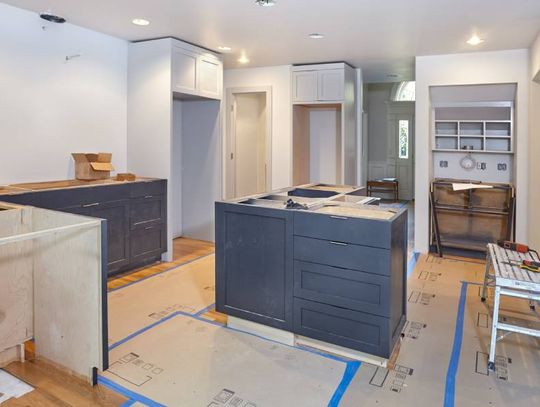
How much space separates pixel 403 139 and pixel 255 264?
8.17 m

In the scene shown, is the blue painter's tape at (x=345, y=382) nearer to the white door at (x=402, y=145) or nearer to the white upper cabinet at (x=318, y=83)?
the white upper cabinet at (x=318, y=83)

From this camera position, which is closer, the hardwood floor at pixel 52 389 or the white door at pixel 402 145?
the hardwood floor at pixel 52 389

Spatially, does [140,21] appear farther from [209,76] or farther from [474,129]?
[474,129]

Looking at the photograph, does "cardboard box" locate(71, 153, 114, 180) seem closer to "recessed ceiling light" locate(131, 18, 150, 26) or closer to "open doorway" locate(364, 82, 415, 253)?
"recessed ceiling light" locate(131, 18, 150, 26)

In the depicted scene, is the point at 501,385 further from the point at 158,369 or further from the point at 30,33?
the point at 30,33

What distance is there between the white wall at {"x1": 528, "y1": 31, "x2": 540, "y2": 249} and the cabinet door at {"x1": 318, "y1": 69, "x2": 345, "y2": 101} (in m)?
2.16

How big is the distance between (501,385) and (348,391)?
0.89 m

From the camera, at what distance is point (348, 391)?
227 centimetres

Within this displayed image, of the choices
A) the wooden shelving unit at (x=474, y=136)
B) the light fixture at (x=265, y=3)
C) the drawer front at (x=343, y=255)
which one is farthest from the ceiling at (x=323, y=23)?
the drawer front at (x=343, y=255)

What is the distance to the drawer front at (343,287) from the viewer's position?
7.94 ft

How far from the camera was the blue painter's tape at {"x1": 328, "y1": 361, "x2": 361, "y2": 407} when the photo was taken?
218 centimetres

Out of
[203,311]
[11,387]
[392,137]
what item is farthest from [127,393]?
[392,137]

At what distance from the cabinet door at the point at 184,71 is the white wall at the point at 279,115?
1.43 metres

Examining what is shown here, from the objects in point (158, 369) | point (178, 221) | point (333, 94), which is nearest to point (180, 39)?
point (333, 94)
